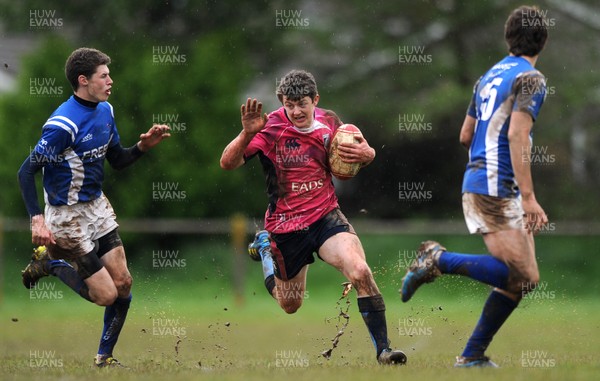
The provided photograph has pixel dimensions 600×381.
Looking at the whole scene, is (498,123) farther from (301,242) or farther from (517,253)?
(301,242)

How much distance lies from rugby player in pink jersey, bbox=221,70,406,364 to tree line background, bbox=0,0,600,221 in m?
9.75

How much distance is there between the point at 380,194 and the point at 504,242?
13707 millimetres

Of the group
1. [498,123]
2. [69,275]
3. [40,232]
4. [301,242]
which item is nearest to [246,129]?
[301,242]

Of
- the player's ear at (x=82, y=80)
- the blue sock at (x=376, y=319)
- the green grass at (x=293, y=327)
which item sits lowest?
the green grass at (x=293, y=327)

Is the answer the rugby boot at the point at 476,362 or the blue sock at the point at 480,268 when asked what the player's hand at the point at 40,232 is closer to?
the blue sock at the point at 480,268

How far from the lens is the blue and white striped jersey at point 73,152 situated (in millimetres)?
8414

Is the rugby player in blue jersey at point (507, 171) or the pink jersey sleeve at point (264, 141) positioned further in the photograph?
the pink jersey sleeve at point (264, 141)

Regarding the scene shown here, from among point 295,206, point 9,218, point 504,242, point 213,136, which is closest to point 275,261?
point 295,206

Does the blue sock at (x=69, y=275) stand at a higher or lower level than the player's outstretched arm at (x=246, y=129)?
lower

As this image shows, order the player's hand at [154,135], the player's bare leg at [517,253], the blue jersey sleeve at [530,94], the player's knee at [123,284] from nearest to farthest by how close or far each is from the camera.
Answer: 1. the blue jersey sleeve at [530,94]
2. the player's bare leg at [517,253]
3. the player's knee at [123,284]
4. the player's hand at [154,135]

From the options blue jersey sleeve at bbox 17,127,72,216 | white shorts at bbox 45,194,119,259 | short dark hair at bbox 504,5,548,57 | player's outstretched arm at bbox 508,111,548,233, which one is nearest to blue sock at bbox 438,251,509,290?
player's outstretched arm at bbox 508,111,548,233

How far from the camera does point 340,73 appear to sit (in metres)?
22.0

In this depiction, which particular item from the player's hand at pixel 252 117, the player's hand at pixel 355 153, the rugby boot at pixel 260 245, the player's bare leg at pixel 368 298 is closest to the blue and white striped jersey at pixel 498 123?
the player's hand at pixel 355 153

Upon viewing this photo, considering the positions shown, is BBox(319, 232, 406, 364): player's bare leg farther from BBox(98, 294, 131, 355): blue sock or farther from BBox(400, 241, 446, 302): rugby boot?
BBox(98, 294, 131, 355): blue sock
